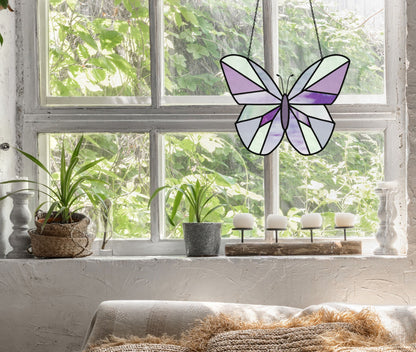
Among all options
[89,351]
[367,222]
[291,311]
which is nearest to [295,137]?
[367,222]

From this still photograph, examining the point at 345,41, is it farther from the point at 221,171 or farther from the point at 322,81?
the point at 221,171

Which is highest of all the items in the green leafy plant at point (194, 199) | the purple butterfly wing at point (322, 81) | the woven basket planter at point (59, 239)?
the purple butterfly wing at point (322, 81)

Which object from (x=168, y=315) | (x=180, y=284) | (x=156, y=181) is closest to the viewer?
(x=168, y=315)

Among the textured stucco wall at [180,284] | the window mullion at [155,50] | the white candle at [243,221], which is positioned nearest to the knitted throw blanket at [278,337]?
the textured stucco wall at [180,284]

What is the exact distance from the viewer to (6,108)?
2.50m

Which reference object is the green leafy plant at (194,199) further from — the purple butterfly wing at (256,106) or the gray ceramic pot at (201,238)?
the purple butterfly wing at (256,106)

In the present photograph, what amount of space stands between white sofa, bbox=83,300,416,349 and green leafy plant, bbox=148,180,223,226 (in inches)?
19.6

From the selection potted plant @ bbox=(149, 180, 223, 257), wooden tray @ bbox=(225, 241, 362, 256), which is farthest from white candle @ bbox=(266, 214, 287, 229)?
potted plant @ bbox=(149, 180, 223, 257)

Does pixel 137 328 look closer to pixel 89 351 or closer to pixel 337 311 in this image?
pixel 89 351

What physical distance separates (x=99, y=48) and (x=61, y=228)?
833 mm

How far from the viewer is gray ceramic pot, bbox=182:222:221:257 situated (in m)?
2.38

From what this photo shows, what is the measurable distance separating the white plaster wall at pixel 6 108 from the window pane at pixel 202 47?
667 mm

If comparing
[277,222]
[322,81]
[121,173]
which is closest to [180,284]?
[277,222]

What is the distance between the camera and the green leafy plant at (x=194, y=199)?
2445mm
